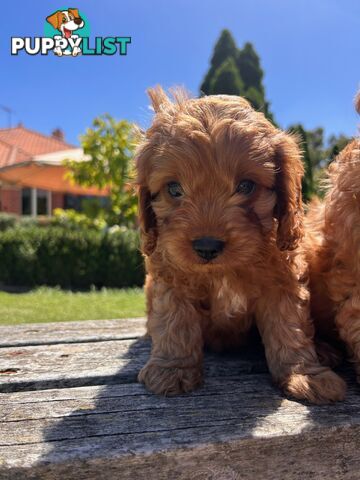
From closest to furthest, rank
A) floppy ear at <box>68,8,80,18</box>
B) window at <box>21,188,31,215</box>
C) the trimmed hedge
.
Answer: floppy ear at <box>68,8,80,18</box> < the trimmed hedge < window at <box>21,188,31,215</box>

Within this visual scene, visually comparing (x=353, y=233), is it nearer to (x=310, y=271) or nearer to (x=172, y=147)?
(x=310, y=271)

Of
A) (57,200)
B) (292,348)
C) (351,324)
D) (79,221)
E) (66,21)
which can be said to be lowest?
(292,348)

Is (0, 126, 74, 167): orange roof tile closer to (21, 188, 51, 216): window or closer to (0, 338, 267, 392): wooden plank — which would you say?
(21, 188, 51, 216): window

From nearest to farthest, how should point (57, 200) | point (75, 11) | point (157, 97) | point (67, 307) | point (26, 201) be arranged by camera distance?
point (157, 97), point (75, 11), point (67, 307), point (26, 201), point (57, 200)

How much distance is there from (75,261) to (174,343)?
812 cm

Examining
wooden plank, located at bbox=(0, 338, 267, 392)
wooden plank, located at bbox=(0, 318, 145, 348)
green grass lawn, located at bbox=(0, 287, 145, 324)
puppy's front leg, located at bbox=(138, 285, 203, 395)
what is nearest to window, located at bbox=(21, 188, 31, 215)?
green grass lawn, located at bbox=(0, 287, 145, 324)

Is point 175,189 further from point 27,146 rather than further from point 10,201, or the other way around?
point 10,201

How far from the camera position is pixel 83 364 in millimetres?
2787

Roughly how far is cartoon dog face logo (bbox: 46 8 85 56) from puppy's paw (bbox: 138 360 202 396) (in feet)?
17.0

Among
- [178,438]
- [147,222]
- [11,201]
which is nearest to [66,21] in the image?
[147,222]

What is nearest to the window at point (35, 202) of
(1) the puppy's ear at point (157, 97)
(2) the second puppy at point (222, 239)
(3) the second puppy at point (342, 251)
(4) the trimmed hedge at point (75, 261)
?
(4) the trimmed hedge at point (75, 261)

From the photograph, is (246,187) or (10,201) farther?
(10,201)

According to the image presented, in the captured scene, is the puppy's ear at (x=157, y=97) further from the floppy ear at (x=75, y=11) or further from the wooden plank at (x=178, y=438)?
the floppy ear at (x=75, y=11)

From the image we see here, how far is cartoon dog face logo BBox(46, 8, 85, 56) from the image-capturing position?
625cm
